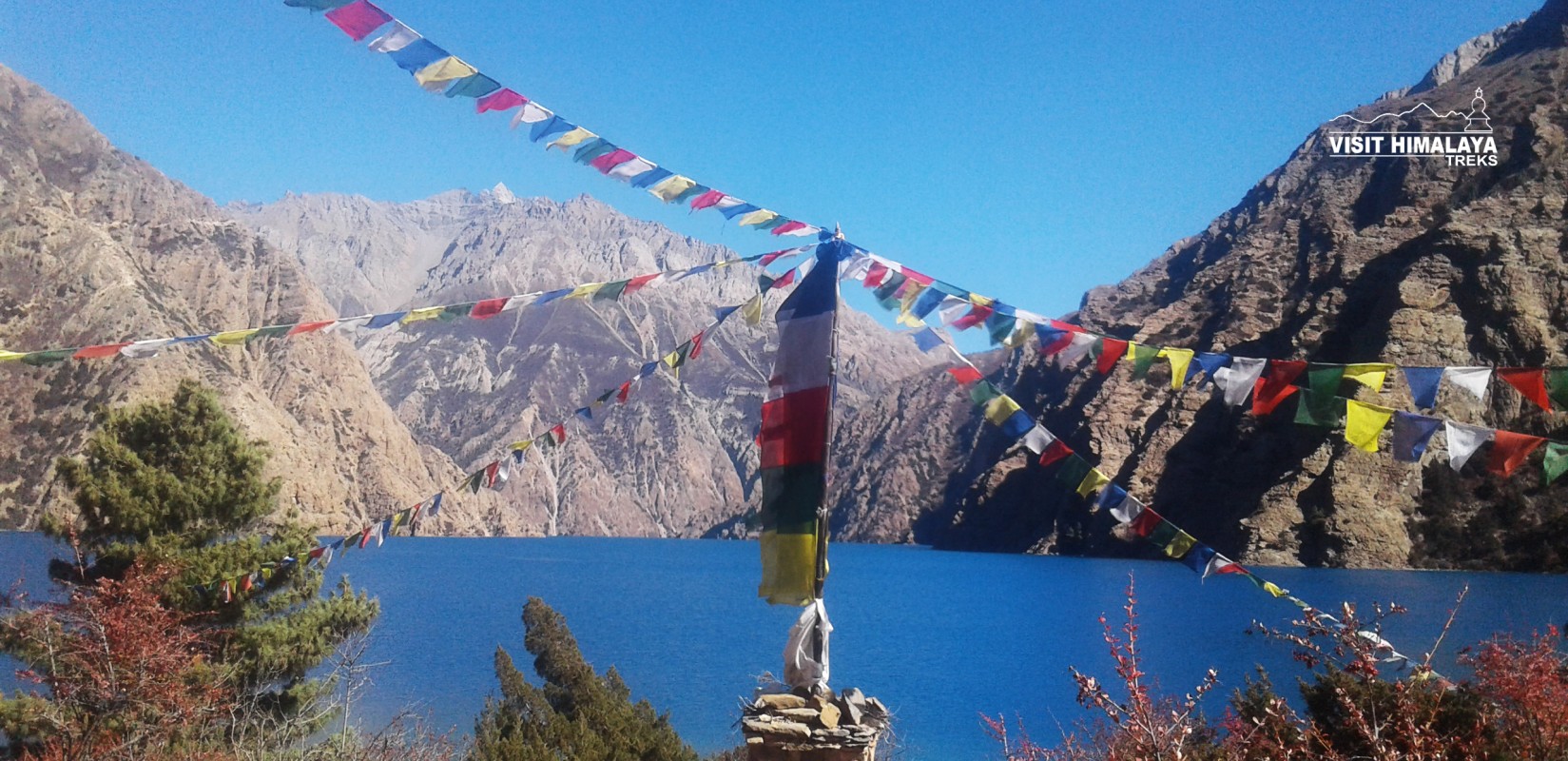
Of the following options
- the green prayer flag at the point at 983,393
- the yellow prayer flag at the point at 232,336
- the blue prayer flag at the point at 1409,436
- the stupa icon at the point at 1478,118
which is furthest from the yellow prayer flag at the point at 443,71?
the stupa icon at the point at 1478,118

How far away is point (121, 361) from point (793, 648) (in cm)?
8356

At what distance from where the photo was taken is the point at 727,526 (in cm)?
16988

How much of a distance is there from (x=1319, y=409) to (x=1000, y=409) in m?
1.66

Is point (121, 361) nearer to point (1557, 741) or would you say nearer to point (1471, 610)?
point (1471, 610)

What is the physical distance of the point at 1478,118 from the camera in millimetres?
73562

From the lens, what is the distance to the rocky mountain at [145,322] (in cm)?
7275

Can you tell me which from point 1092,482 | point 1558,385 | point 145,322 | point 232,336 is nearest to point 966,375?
point 1092,482

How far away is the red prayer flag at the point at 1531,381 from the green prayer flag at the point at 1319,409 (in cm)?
68

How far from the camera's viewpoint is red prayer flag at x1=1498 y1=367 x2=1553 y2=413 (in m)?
4.96

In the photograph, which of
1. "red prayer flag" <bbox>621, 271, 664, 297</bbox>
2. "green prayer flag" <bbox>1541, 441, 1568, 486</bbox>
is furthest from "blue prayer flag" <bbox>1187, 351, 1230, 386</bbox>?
"red prayer flag" <bbox>621, 271, 664, 297</bbox>

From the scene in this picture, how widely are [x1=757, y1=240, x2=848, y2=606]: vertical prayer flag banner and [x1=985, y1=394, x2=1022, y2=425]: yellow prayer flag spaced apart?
3.99ft

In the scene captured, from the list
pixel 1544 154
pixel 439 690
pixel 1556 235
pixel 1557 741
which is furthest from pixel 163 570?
pixel 1544 154

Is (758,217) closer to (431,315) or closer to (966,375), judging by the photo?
(966,375)

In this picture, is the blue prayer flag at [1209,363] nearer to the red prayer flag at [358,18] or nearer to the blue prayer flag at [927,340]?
the blue prayer flag at [927,340]
